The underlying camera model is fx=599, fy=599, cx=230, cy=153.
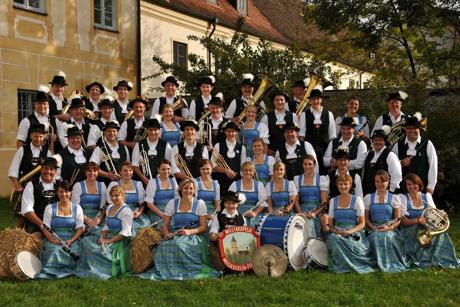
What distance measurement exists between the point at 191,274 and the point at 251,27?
1858 cm

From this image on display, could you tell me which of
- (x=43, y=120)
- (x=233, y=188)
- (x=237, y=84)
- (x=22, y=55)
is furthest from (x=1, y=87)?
(x=233, y=188)

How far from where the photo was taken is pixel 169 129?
25.6 ft

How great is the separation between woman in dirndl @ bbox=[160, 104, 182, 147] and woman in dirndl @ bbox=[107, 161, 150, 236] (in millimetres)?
890

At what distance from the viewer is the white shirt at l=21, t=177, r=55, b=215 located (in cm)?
656

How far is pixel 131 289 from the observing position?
18.5 ft

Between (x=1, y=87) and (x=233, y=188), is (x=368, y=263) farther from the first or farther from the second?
(x=1, y=87)

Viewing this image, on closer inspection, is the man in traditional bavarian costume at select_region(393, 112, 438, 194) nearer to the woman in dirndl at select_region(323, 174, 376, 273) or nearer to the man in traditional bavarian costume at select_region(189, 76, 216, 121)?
the woman in dirndl at select_region(323, 174, 376, 273)

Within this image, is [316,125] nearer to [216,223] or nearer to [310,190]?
[310,190]

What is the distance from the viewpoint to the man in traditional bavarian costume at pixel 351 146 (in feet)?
24.2

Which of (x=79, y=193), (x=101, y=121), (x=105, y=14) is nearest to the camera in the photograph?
(x=79, y=193)

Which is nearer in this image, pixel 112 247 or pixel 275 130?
pixel 112 247

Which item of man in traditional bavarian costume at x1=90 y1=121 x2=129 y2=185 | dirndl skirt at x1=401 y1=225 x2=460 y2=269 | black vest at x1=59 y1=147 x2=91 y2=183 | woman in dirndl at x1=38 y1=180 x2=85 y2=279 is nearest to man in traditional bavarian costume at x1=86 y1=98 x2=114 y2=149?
man in traditional bavarian costume at x1=90 y1=121 x2=129 y2=185

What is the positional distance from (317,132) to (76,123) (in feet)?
10.6

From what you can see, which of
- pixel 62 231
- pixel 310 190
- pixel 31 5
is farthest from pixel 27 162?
pixel 31 5
